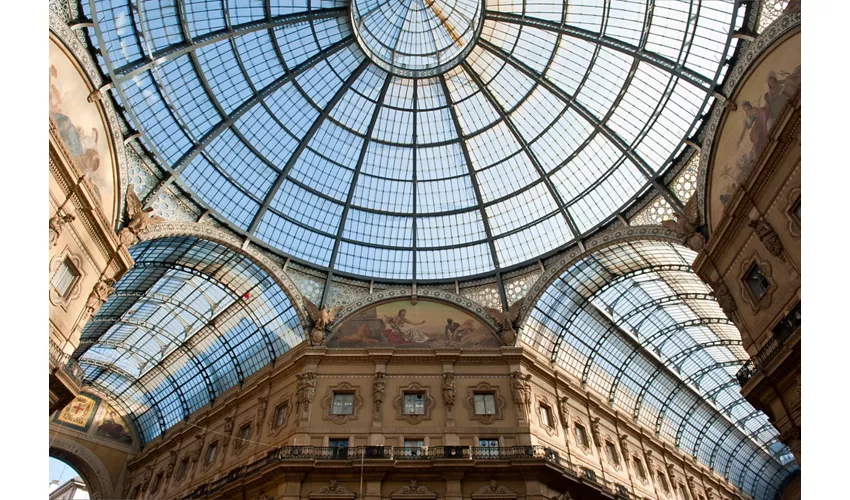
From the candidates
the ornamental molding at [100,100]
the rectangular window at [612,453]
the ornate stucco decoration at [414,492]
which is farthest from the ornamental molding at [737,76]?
the ornamental molding at [100,100]

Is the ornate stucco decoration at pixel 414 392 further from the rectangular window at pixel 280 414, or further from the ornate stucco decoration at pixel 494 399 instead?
the rectangular window at pixel 280 414

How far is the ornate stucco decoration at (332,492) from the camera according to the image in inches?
1124

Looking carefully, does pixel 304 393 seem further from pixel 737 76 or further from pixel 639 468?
pixel 737 76

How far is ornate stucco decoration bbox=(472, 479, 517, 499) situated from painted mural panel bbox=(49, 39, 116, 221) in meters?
24.0

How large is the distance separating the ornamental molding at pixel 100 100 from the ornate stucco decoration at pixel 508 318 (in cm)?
2362

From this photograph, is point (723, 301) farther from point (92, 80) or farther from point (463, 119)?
point (92, 80)

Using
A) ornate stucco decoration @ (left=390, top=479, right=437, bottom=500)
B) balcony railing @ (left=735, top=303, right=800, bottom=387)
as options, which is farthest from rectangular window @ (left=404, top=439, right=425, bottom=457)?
balcony railing @ (left=735, top=303, right=800, bottom=387)

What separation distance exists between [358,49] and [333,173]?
869cm

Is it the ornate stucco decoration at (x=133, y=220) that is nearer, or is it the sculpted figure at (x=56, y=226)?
the sculpted figure at (x=56, y=226)

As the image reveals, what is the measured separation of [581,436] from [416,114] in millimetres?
25161

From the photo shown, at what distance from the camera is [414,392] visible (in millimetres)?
33344

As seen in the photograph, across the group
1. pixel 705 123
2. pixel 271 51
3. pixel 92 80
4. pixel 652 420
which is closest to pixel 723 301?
pixel 705 123

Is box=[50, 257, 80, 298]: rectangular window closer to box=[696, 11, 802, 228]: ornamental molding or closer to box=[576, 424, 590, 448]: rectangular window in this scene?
box=[576, 424, 590, 448]: rectangular window

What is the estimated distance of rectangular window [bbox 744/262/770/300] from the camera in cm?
2428
